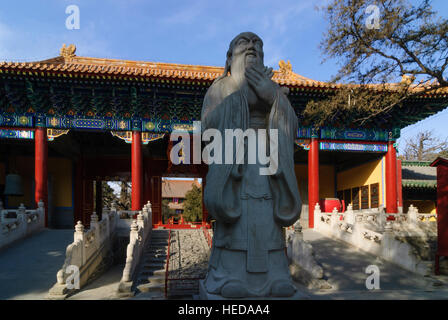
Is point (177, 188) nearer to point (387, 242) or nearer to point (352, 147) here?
point (352, 147)

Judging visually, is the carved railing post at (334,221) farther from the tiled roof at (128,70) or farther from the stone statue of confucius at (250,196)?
the stone statue of confucius at (250,196)

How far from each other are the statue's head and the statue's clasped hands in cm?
10

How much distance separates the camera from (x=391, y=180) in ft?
46.6

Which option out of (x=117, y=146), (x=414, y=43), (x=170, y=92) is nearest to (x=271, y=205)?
(x=414, y=43)

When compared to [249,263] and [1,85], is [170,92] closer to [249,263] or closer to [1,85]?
[1,85]

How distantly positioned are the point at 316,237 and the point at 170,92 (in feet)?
24.0

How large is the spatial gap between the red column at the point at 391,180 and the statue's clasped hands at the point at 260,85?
12.7 meters

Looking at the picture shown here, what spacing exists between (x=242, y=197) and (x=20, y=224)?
928cm

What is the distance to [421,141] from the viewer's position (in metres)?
32.2

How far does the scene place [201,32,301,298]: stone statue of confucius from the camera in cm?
307

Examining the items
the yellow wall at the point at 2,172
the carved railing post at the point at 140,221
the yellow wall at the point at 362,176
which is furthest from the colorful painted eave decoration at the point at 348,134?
the yellow wall at the point at 2,172

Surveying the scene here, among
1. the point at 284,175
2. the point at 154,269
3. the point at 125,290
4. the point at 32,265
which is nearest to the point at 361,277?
the point at 154,269

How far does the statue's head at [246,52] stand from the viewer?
341cm

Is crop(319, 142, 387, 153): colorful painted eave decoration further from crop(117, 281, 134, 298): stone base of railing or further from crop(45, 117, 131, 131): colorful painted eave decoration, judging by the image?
crop(117, 281, 134, 298): stone base of railing
